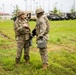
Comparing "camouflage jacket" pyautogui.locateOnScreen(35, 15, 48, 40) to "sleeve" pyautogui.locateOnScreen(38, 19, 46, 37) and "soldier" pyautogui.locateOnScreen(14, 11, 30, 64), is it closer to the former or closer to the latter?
"sleeve" pyautogui.locateOnScreen(38, 19, 46, 37)

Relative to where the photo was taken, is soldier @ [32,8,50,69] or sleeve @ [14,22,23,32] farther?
sleeve @ [14,22,23,32]

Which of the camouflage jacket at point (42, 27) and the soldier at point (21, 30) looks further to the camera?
the soldier at point (21, 30)

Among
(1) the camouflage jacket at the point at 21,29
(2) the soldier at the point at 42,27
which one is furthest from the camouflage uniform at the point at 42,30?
(1) the camouflage jacket at the point at 21,29

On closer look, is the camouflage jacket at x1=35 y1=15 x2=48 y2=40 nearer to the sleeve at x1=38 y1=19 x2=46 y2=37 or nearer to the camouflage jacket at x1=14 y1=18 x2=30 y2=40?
the sleeve at x1=38 y1=19 x2=46 y2=37

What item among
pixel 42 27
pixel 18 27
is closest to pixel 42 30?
pixel 42 27

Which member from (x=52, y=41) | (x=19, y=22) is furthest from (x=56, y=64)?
(x=52, y=41)

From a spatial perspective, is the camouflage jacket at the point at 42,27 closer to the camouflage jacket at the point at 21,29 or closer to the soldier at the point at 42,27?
the soldier at the point at 42,27

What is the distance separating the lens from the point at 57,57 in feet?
38.8

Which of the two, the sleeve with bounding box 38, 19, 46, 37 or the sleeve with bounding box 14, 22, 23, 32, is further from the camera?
the sleeve with bounding box 14, 22, 23, 32

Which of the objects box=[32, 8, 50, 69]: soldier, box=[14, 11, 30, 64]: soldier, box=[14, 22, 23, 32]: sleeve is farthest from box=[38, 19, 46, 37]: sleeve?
box=[14, 22, 23, 32]: sleeve

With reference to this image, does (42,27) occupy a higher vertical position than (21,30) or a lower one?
higher

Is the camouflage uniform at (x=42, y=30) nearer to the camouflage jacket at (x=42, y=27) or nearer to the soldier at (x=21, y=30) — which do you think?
the camouflage jacket at (x=42, y=27)

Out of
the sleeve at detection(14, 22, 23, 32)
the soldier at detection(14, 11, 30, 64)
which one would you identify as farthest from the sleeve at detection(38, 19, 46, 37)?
the sleeve at detection(14, 22, 23, 32)

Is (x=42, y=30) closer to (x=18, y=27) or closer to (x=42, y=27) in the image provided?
(x=42, y=27)
